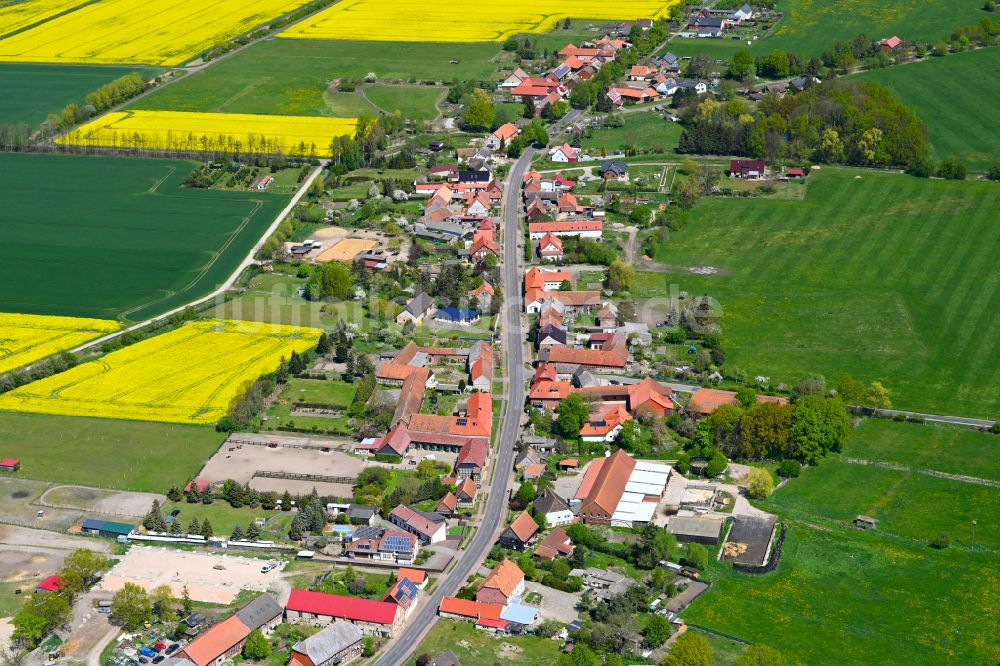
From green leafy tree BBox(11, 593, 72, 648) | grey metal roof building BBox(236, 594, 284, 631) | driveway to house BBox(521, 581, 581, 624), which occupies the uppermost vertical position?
driveway to house BBox(521, 581, 581, 624)

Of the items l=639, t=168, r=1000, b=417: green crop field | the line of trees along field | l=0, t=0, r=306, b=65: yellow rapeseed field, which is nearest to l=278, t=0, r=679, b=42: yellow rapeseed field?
l=0, t=0, r=306, b=65: yellow rapeseed field

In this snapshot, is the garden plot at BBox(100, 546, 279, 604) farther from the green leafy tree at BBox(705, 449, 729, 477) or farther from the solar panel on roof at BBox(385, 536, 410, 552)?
the green leafy tree at BBox(705, 449, 729, 477)

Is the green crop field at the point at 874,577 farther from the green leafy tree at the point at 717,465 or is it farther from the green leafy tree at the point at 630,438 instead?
the green leafy tree at the point at 630,438

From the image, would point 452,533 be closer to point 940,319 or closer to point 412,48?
point 940,319

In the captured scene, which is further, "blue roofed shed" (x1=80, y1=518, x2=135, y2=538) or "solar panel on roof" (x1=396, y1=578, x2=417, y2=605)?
"blue roofed shed" (x1=80, y1=518, x2=135, y2=538)

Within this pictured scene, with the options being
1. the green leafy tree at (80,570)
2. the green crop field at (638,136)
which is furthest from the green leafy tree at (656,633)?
the green crop field at (638,136)

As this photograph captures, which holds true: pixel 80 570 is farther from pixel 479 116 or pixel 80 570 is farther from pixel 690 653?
pixel 479 116
